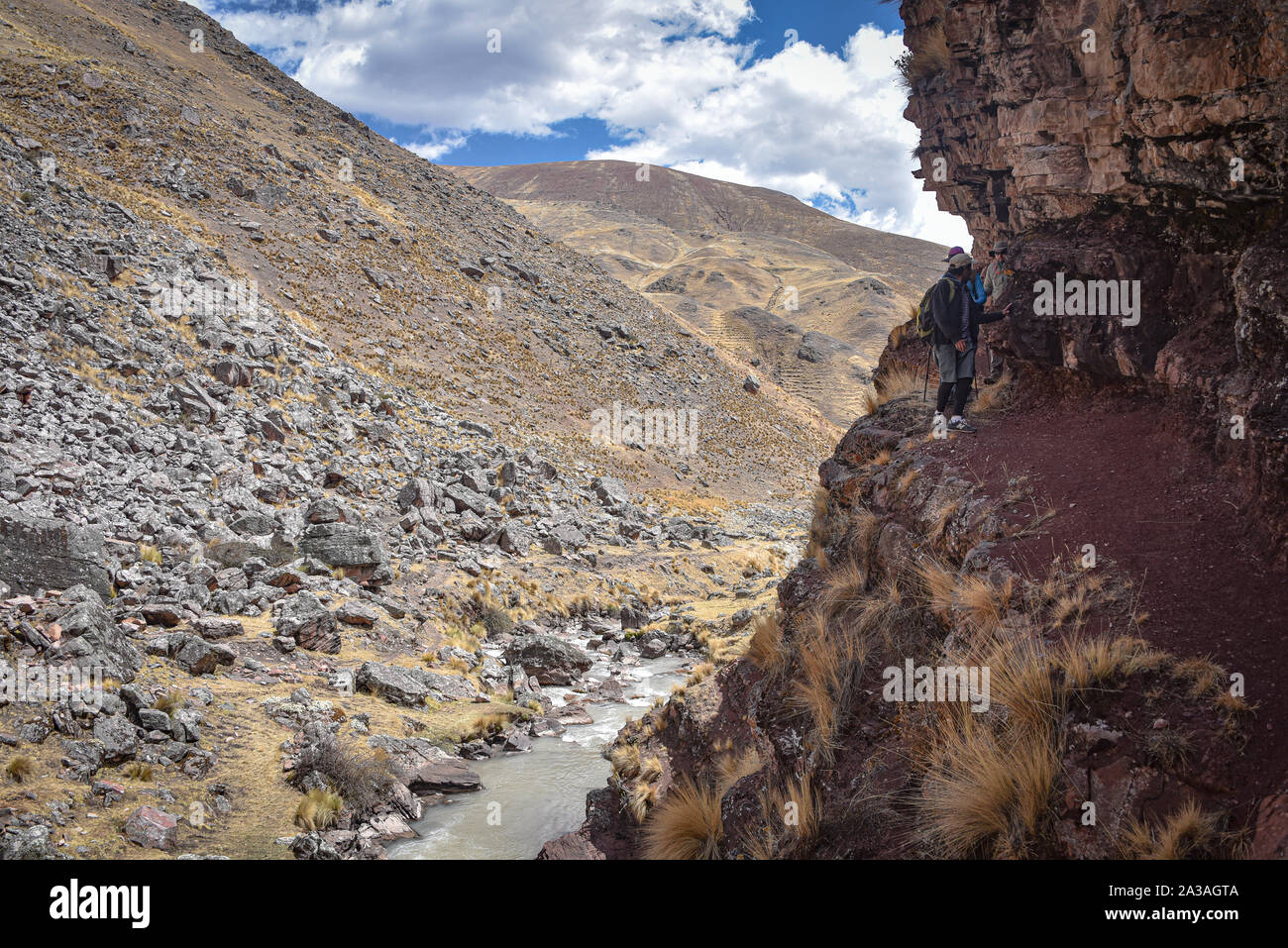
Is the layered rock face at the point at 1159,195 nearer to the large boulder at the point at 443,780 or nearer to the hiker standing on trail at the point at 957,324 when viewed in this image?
the hiker standing on trail at the point at 957,324

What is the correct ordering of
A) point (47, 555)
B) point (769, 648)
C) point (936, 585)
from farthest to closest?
point (47, 555) → point (769, 648) → point (936, 585)

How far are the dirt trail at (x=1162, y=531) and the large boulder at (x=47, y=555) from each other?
12.2 m

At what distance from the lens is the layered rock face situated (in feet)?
16.3

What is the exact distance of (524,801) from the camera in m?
10.0

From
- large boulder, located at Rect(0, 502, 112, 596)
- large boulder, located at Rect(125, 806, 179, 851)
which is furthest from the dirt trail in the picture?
large boulder, located at Rect(0, 502, 112, 596)

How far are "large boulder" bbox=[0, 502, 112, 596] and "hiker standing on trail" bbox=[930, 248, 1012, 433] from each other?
1216 cm

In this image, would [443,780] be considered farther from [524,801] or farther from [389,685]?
[389,685]

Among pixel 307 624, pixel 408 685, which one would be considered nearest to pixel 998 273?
pixel 408 685

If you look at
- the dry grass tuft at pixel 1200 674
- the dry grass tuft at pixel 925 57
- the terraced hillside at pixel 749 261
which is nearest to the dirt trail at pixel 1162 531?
the dry grass tuft at pixel 1200 674

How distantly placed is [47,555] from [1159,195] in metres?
14.4

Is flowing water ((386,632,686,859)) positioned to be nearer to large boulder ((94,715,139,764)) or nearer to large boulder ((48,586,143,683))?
large boulder ((94,715,139,764))
